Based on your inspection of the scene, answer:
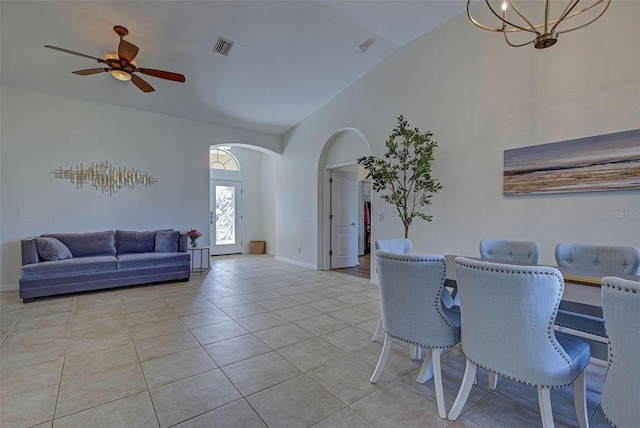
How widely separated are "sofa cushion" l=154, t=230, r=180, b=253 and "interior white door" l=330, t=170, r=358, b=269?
9.96ft

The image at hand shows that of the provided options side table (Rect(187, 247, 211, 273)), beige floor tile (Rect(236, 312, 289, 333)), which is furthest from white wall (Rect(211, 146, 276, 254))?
beige floor tile (Rect(236, 312, 289, 333))

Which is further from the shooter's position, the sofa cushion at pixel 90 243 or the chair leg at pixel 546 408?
the sofa cushion at pixel 90 243

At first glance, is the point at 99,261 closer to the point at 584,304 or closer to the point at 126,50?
the point at 126,50

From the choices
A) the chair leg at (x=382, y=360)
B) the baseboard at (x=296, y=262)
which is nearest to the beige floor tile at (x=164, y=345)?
the chair leg at (x=382, y=360)

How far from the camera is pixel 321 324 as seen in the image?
3.15 m

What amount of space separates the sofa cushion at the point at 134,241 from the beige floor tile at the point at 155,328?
2.45 m

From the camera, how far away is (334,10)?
357 cm

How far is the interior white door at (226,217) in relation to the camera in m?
8.00

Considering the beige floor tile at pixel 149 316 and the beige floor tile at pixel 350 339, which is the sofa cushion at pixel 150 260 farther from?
the beige floor tile at pixel 350 339

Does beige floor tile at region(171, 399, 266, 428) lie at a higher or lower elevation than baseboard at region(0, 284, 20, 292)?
lower

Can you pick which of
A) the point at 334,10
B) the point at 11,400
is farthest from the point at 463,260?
the point at 334,10

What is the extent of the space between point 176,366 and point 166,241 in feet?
11.4

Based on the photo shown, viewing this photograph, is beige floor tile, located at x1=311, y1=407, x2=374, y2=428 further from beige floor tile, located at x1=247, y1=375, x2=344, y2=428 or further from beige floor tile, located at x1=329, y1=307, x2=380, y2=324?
beige floor tile, located at x1=329, y1=307, x2=380, y2=324

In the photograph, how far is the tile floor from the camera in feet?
5.68
